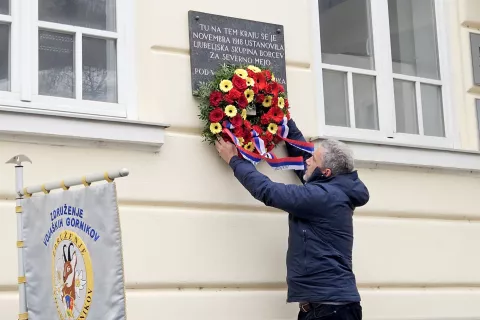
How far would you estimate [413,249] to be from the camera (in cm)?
621

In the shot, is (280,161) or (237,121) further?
(280,161)

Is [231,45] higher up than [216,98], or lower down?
higher up

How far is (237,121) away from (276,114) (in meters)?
0.26

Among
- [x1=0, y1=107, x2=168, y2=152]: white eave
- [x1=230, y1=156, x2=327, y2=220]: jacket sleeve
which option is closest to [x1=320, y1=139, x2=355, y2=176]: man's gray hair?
[x1=230, y1=156, x2=327, y2=220]: jacket sleeve

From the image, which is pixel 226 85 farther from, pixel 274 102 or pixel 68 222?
pixel 68 222

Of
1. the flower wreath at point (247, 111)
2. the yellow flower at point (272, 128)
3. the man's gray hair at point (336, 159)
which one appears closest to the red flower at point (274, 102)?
the flower wreath at point (247, 111)

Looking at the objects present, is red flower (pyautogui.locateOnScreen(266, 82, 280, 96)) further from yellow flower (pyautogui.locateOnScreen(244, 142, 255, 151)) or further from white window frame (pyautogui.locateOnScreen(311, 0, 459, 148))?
white window frame (pyautogui.locateOnScreen(311, 0, 459, 148))

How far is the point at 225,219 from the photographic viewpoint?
5500mm

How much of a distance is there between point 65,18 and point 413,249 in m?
2.60

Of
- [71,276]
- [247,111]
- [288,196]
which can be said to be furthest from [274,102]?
[71,276]

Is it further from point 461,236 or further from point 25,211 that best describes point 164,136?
point 461,236

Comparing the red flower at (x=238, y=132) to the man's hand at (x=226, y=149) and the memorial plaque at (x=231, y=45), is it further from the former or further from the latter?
the memorial plaque at (x=231, y=45)

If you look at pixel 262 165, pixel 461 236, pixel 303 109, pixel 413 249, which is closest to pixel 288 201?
pixel 262 165

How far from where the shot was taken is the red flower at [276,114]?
560 cm
